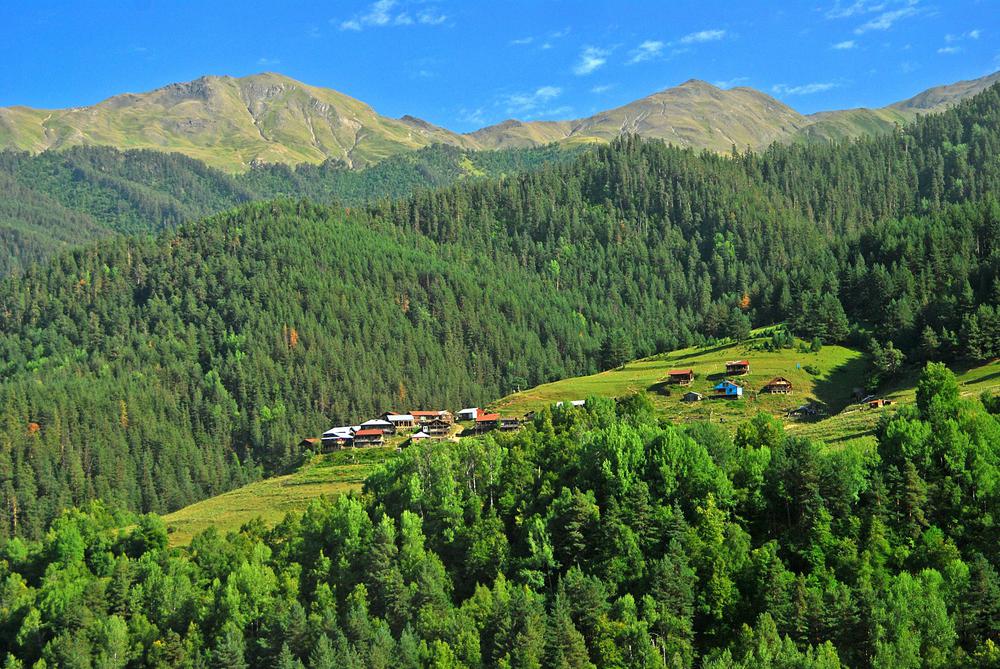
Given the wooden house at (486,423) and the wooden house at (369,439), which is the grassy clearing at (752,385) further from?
the wooden house at (369,439)

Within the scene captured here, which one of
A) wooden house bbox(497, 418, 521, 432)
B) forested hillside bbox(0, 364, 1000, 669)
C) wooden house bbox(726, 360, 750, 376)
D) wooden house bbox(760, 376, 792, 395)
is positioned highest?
wooden house bbox(726, 360, 750, 376)

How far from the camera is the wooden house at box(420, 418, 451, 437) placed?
7426 inches

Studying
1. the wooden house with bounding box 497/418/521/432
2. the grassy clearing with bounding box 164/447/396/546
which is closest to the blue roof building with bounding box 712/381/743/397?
the wooden house with bounding box 497/418/521/432

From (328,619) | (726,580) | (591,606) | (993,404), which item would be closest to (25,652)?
(328,619)

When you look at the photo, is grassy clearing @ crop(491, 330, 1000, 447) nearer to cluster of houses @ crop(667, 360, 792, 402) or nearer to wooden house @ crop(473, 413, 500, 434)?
cluster of houses @ crop(667, 360, 792, 402)

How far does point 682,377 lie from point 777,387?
57.5 feet

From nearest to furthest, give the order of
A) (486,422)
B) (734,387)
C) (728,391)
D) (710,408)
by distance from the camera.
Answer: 1. (710,408)
2. (734,387)
3. (728,391)
4. (486,422)

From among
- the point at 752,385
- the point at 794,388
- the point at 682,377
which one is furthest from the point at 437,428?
the point at 794,388

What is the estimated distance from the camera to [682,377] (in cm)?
17900

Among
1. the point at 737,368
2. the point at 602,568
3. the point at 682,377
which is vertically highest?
the point at 682,377

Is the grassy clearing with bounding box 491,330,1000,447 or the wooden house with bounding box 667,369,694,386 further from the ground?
the wooden house with bounding box 667,369,694,386

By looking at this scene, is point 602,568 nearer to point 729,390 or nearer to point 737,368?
point 729,390

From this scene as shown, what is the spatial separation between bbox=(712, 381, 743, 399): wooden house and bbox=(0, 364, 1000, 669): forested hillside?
52580 mm

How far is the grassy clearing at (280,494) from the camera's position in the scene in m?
144
